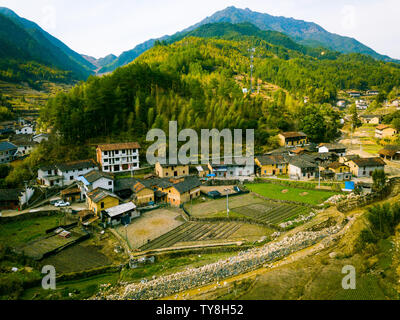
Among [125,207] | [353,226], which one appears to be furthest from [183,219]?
[353,226]

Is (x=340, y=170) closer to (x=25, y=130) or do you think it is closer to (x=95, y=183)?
(x=95, y=183)

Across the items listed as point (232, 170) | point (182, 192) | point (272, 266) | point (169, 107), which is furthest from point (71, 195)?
point (169, 107)

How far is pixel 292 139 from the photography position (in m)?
38.8

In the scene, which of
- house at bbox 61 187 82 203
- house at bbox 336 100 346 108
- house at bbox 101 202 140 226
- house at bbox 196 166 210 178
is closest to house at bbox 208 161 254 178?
house at bbox 196 166 210 178

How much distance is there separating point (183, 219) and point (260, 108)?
31.3 metres

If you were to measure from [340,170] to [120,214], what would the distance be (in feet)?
74.9

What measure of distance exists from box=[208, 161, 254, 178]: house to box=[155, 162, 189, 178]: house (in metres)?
2.91

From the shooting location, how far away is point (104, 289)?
12.8m

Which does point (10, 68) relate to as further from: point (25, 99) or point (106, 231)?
point (106, 231)

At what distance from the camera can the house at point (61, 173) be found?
83.2 ft

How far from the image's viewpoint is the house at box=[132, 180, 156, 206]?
22.8m

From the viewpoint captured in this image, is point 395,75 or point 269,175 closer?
point 269,175

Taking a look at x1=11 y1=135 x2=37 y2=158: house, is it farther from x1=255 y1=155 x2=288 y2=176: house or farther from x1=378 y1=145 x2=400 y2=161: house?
x1=378 y1=145 x2=400 y2=161: house

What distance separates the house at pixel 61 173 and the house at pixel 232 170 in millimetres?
13624
